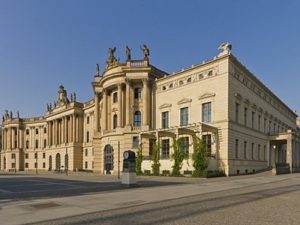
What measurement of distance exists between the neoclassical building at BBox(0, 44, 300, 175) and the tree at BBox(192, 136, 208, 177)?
2163mm

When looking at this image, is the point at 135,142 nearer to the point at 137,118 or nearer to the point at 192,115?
the point at 137,118

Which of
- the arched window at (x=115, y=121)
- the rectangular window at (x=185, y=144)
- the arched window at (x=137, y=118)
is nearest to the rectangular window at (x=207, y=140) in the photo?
the rectangular window at (x=185, y=144)

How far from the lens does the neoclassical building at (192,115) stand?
46.5 metres

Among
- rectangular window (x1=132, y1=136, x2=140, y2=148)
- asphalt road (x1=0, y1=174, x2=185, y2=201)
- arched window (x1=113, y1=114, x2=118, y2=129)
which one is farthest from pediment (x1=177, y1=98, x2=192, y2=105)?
asphalt road (x1=0, y1=174, x2=185, y2=201)

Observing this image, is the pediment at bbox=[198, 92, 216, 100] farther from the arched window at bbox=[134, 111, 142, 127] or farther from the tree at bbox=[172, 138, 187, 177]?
the arched window at bbox=[134, 111, 142, 127]

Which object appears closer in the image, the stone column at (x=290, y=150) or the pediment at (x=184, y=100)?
the pediment at (x=184, y=100)

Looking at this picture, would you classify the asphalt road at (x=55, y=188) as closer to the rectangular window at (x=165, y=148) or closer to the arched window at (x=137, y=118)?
the rectangular window at (x=165, y=148)

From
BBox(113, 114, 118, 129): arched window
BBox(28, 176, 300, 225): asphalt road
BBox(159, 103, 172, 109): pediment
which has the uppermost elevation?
BBox(159, 103, 172, 109): pediment

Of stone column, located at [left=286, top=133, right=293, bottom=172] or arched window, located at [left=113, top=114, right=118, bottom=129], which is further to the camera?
arched window, located at [left=113, top=114, right=118, bottom=129]

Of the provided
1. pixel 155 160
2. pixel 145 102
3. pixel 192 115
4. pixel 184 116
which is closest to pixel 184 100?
pixel 184 116

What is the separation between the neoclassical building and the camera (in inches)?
1832

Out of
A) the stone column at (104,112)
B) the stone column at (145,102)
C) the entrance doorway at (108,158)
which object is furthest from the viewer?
the stone column at (104,112)

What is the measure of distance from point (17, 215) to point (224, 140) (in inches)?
1435

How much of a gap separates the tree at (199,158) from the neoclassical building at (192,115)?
7.10ft
